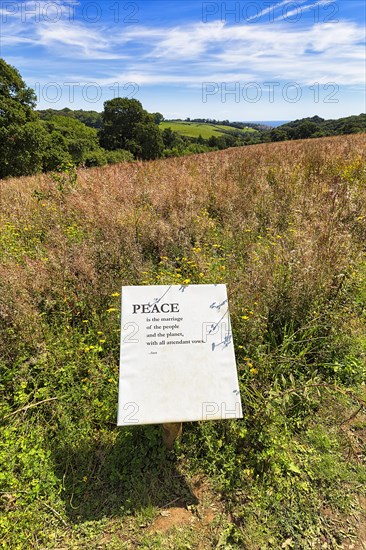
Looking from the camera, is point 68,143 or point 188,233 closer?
point 188,233

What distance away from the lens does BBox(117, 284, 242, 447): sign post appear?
6.07ft

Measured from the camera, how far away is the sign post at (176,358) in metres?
1.85

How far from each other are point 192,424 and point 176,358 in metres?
0.89

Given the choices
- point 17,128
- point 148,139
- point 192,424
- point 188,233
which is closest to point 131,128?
point 148,139

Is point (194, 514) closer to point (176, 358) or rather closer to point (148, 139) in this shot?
point (176, 358)

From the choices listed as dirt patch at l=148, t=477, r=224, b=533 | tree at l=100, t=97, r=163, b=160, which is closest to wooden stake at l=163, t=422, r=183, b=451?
dirt patch at l=148, t=477, r=224, b=533

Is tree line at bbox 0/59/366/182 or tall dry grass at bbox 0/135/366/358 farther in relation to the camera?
tree line at bbox 0/59/366/182

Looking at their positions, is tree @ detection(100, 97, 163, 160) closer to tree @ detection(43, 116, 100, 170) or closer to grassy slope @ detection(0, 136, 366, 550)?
tree @ detection(43, 116, 100, 170)

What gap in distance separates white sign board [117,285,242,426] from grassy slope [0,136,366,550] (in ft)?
1.87

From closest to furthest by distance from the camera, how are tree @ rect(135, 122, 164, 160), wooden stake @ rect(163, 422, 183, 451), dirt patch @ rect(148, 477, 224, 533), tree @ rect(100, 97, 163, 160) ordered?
dirt patch @ rect(148, 477, 224, 533) < wooden stake @ rect(163, 422, 183, 451) < tree @ rect(135, 122, 164, 160) < tree @ rect(100, 97, 163, 160)

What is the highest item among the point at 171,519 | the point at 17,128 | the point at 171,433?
the point at 17,128

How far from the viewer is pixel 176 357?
78.3 inches

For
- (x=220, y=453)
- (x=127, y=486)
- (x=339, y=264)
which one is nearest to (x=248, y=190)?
(x=339, y=264)

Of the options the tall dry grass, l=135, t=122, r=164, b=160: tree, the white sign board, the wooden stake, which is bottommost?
the wooden stake
